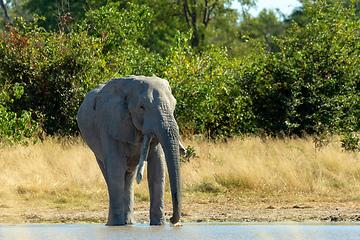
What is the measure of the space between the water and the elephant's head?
37cm

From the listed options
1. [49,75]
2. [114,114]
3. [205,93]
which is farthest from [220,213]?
[49,75]

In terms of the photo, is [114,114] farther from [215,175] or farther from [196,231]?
[215,175]

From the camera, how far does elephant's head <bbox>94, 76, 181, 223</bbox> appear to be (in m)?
6.14

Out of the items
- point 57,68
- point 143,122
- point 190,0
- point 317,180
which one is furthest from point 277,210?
point 190,0

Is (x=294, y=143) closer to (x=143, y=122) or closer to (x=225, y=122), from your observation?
(x=225, y=122)

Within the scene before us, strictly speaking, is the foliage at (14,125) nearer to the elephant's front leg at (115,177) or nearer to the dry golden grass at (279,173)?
the dry golden grass at (279,173)

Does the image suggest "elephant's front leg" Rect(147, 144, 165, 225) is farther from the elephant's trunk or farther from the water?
the elephant's trunk

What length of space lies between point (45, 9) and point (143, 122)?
24783mm

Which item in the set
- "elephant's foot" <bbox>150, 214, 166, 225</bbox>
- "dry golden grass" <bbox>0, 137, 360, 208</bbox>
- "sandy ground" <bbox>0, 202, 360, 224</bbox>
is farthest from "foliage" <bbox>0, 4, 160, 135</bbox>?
"elephant's foot" <bbox>150, 214, 166, 225</bbox>

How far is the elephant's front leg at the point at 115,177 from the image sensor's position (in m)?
6.97

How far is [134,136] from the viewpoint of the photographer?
271 inches

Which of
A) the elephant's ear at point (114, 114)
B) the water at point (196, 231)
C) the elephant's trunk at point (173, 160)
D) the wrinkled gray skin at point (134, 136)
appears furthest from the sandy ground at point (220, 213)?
the elephant's trunk at point (173, 160)

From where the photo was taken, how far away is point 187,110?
47.4 ft

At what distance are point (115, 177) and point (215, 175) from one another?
416 cm
